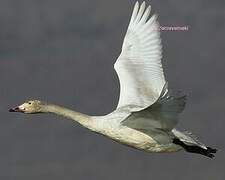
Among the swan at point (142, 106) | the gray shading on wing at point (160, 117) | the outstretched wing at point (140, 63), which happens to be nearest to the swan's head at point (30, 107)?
the swan at point (142, 106)

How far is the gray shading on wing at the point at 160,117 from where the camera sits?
53.3 ft

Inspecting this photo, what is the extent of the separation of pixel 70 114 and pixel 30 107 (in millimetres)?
2131

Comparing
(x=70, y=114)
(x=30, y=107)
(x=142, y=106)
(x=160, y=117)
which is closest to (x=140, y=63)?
(x=142, y=106)

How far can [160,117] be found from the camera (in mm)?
17969

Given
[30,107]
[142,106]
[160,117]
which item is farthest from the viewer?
[30,107]

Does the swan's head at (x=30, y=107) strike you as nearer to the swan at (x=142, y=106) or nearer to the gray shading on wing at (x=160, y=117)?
the swan at (x=142, y=106)

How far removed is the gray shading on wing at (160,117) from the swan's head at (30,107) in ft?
10.3

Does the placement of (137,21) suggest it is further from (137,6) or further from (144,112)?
(144,112)

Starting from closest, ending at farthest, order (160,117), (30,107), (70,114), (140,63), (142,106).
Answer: (160,117) < (70,114) < (142,106) < (30,107) < (140,63)

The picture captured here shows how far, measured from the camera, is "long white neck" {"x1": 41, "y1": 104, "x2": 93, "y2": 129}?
1883 centimetres

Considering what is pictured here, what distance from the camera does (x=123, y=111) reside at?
1956cm

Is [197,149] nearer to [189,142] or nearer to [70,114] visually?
[189,142]

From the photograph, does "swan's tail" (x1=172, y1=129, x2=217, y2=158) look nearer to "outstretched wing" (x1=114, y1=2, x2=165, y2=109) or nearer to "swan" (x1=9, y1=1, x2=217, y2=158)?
"swan" (x1=9, y1=1, x2=217, y2=158)

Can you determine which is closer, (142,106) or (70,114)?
(70,114)
